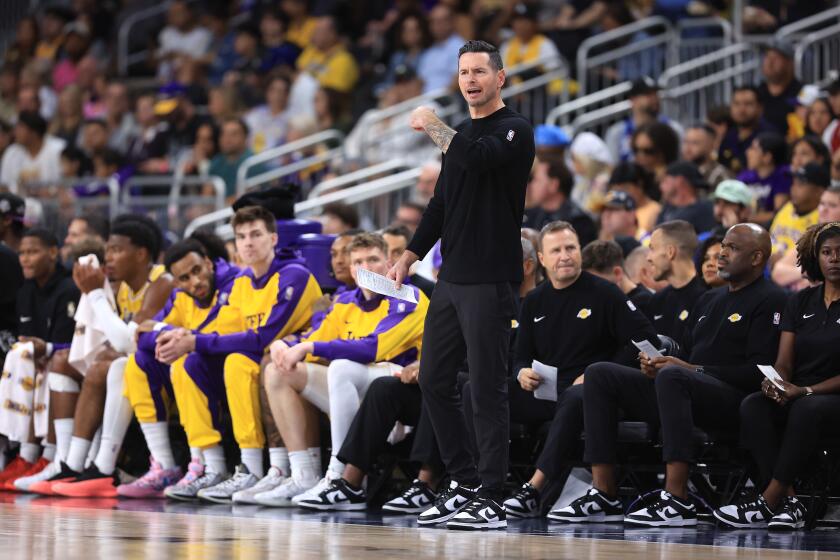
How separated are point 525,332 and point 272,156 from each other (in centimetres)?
690

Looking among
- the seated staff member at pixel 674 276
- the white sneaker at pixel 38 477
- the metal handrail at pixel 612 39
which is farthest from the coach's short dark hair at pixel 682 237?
the metal handrail at pixel 612 39

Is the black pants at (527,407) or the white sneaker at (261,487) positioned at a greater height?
the black pants at (527,407)

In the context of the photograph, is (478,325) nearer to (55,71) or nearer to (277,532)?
(277,532)

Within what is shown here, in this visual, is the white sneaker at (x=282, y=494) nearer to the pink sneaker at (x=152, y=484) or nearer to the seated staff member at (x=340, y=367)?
the seated staff member at (x=340, y=367)

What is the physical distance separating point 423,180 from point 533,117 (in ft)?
11.3

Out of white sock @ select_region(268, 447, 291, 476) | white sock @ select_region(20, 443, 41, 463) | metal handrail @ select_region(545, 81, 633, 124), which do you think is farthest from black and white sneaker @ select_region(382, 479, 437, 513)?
metal handrail @ select_region(545, 81, 633, 124)

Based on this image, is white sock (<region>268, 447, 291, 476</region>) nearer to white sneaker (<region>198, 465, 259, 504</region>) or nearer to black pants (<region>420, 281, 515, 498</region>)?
white sneaker (<region>198, 465, 259, 504</region>)

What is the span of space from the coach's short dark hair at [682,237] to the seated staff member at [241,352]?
2.04 metres

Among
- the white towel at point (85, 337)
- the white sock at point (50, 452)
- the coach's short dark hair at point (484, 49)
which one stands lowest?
the white sock at point (50, 452)

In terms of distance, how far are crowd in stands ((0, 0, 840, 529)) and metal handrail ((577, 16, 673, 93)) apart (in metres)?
0.85

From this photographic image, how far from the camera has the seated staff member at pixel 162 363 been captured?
884cm

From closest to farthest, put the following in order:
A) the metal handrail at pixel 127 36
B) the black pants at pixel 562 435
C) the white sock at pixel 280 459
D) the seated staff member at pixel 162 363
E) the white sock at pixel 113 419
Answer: the black pants at pixel 562 435
the white sock at pixel 280 459
the seated staff member at pixel 162 363
the white sock at pixel 113 419
the metal handrail at pixel 127 36

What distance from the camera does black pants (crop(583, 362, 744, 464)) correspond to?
280 inches

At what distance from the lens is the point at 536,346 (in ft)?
26.4
